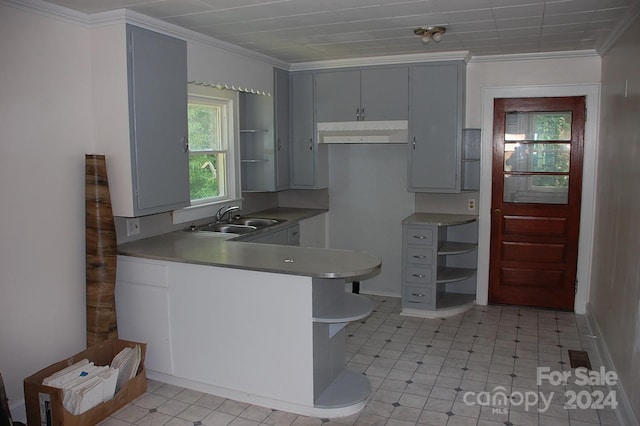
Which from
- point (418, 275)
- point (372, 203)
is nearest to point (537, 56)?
point (372, 203)

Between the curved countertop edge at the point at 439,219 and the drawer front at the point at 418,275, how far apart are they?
16.7 inches

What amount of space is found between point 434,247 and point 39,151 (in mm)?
3141

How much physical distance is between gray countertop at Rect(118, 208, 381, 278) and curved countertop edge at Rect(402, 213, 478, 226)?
4.93 ft

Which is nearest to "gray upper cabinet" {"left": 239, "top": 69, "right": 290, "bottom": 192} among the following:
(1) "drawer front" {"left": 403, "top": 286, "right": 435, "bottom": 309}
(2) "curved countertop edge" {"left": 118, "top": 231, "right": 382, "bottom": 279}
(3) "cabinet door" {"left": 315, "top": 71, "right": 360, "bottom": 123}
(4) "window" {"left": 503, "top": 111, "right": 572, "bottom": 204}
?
(3) "cabinet door" {"left": 315, "top": 71, "right": 360, "bottom": 123}

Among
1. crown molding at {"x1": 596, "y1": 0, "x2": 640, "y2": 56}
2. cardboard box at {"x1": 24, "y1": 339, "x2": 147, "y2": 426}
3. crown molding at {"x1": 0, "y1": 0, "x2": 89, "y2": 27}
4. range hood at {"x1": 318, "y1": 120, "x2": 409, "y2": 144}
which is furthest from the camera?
range hood at {"x1": 318, "y1": 120, "x2": 409, "y2": 144}

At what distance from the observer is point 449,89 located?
179 inches

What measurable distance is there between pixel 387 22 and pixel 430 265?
85.0 inches

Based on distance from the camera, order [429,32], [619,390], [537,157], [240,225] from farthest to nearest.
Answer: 1. [537,157]
2. [240,225]
3. [429,32]
4. [619,390]

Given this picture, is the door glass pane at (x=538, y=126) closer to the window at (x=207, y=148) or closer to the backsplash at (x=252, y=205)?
the backsplash at (x=252, y=205)

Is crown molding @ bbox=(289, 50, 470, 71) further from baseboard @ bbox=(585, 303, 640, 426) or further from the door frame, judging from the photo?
Answer: baseboard @ bbox=(585, 303, 640, 426)

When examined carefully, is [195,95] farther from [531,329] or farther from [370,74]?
[531,329]

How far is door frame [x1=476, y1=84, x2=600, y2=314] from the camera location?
4.53 metres

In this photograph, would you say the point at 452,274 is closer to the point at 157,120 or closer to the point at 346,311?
the point at 346,311

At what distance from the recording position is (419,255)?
4.64 m
